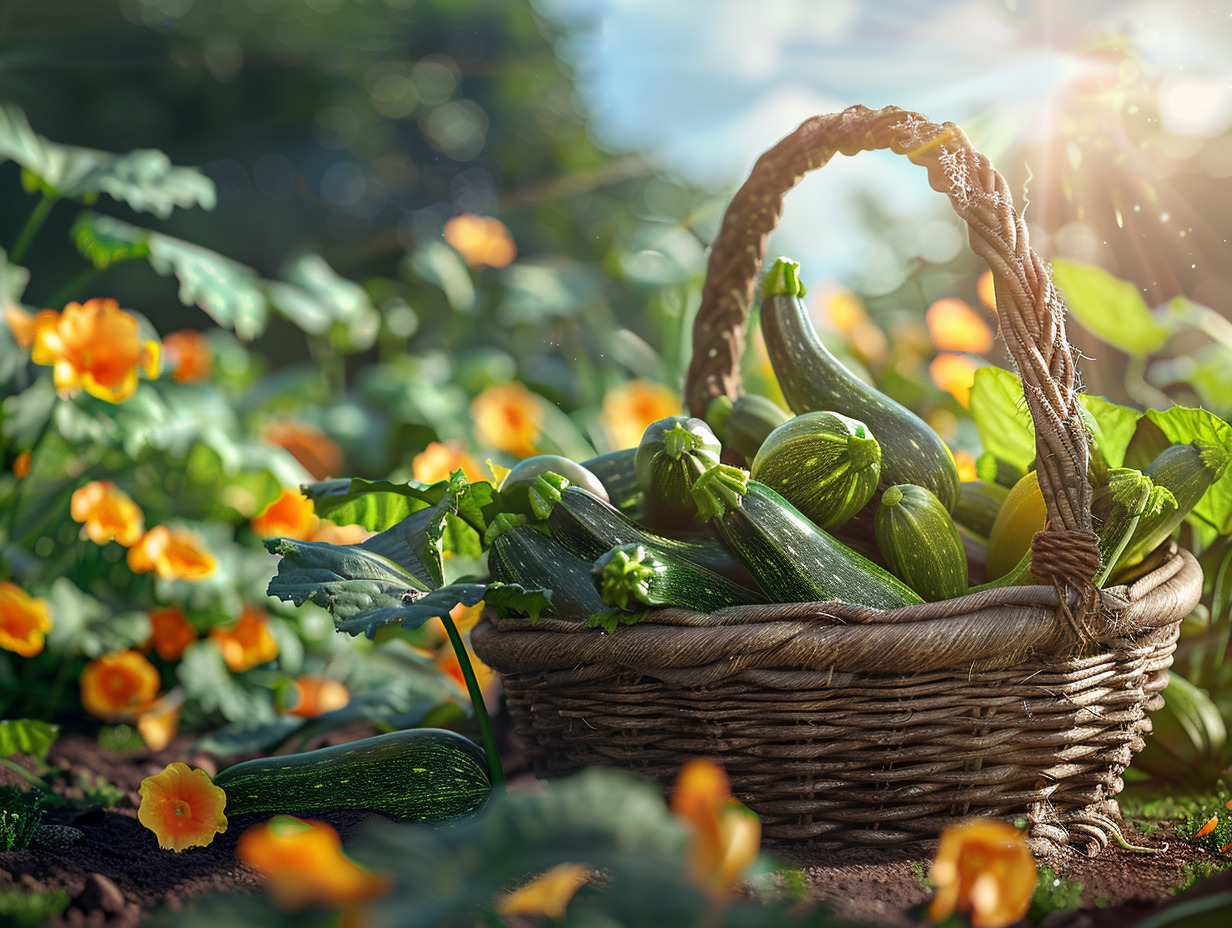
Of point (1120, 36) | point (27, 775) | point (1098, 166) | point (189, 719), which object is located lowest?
point (189, 719)

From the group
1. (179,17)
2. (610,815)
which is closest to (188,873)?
(610,815)

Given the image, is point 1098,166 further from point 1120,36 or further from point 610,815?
point 610,815

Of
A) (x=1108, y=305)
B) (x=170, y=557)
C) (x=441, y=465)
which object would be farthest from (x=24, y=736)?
(x=1108, y=305)

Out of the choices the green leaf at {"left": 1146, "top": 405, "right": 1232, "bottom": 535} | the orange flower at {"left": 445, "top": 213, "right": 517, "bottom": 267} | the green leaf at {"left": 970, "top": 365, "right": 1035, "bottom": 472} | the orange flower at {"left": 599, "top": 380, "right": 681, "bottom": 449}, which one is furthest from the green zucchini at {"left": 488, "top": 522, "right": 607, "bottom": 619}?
the orange flower at {"left": 445, "top": 213, "right": 517, "bottom": 267}

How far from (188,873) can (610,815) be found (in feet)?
2.00

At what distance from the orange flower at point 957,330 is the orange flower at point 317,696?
1411mm

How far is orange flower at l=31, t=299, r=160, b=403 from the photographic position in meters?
1.27

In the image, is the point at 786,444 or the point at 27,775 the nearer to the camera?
the point at 786,444

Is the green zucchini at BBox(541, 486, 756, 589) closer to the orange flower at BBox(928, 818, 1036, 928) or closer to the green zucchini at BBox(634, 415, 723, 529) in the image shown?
the green zucchini at BBox(634, 415, 723, 529)

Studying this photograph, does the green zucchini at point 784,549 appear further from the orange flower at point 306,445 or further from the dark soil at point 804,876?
the orange flower at point 306,445

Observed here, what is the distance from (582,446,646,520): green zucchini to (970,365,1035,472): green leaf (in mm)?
458

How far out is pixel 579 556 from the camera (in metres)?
0.90

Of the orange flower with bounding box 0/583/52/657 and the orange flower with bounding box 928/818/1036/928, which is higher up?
the orange flower with bounding box 928/818/1036/928

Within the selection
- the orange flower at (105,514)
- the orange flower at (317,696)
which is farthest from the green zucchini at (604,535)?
the orange flower at (105,514)
